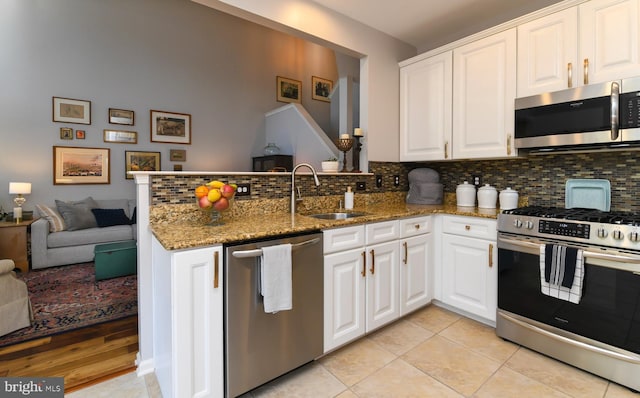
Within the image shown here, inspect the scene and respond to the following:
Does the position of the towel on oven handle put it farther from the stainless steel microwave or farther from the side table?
the side table

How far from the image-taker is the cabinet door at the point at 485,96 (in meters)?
2.39

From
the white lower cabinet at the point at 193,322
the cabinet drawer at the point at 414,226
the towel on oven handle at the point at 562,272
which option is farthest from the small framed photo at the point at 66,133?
the towel on oven handle at the point at 562,272

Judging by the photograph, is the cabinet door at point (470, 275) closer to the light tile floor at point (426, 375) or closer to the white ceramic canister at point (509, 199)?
the light tile floor at point (426, 375)

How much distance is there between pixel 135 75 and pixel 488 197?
546cm

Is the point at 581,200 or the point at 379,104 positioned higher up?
the point at 379,104

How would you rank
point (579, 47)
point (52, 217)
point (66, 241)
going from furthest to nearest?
point (52, 217) → point (66, 241) → point (579, 47)

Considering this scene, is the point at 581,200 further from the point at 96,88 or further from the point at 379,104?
the point at 96,88

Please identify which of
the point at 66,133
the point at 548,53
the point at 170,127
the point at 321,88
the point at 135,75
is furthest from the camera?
the point at 321,88

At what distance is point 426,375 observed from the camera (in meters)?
1.79

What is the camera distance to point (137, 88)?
5125 mm

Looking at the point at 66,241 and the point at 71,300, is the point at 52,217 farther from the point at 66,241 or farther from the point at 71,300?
the point at 71,300

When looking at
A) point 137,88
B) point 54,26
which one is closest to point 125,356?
point 137,88

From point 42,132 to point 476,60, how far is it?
567 centimetres

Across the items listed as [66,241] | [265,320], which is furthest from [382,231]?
[66,241]
